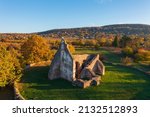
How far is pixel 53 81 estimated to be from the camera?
44531 millimetres

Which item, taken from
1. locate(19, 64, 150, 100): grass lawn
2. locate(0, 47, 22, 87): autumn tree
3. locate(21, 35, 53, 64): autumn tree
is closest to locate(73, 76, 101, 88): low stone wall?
locate(19, 64, 150, 100): grass lawn

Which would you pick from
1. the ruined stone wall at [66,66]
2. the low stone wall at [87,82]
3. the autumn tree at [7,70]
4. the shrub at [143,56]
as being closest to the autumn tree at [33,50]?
the autumn tree at [7,70]

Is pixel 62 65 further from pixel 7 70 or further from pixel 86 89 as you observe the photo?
pixel 7 70

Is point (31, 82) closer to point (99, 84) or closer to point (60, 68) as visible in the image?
point (60, 68)

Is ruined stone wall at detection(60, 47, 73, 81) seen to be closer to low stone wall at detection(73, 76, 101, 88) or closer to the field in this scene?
the field

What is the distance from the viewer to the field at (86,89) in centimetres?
3753

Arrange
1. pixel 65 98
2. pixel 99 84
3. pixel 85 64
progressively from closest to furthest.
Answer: pixel 65 98 → pixel 99 84 → pixel 85 64

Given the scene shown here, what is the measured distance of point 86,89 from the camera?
40500 millimetres

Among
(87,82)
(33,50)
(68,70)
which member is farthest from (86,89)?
(33,50)

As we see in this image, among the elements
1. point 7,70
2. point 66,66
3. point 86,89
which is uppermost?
point 7,70

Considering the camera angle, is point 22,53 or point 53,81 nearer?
point 53,81

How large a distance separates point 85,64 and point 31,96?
17802mm

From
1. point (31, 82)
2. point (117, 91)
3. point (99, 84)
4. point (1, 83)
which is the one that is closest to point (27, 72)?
point (31, 82)

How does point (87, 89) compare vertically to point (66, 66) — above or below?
below
